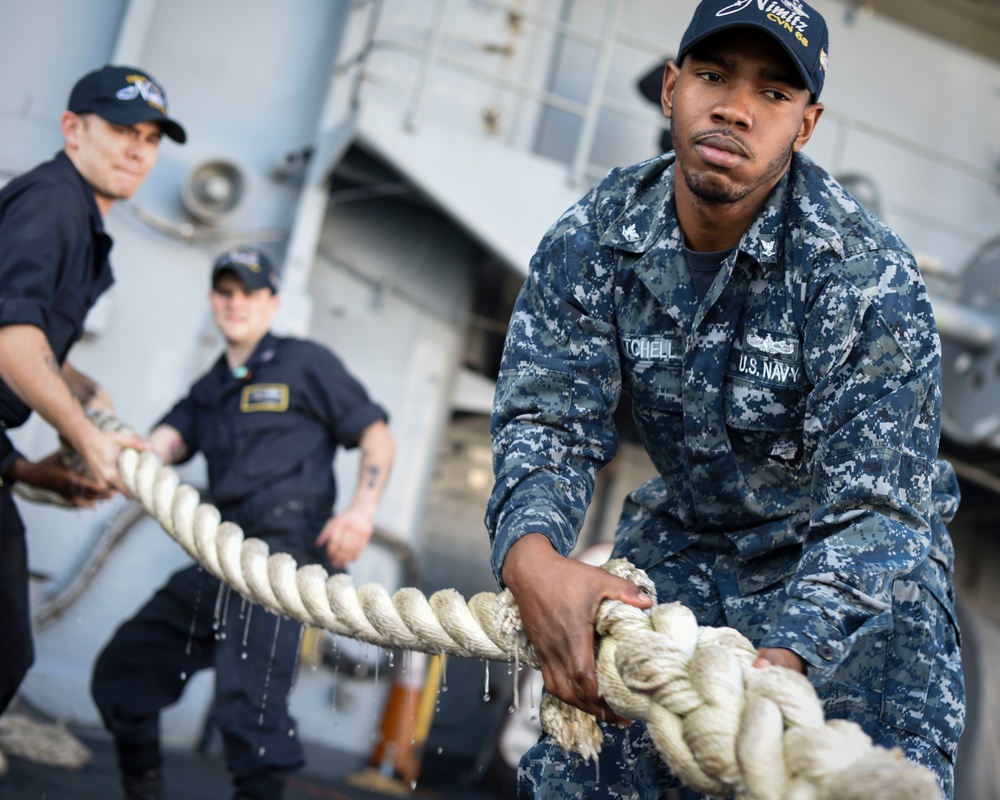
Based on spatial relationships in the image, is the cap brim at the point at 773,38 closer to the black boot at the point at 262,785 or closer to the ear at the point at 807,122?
the ear at the point at 807,122

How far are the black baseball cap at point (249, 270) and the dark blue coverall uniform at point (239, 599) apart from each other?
186 mm

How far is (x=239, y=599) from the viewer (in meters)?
3.43

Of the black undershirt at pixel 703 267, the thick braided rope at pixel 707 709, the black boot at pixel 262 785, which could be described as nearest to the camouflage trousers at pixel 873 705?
the thick braided rope at pixel 707 709

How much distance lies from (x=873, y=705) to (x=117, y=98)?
259 cm

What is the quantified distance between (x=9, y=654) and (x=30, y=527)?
2082 mm

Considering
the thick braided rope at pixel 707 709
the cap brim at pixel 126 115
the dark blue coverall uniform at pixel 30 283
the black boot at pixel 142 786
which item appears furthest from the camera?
the black boot at pixel 142 786

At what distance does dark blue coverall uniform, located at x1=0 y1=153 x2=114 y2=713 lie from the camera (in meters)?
2.87

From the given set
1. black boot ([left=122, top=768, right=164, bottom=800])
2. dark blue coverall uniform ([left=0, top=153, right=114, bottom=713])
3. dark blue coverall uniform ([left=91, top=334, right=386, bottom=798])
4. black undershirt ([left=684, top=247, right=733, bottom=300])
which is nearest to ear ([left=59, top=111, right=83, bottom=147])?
dark blue coverall uniform ([left=0, top=153, right=114, bottom=713])

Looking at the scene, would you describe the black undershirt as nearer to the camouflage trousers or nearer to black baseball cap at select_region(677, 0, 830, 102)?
black baseball cap at select_region(677, 0, 830, 102)

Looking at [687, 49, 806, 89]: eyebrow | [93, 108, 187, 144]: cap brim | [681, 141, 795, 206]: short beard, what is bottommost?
[681, 141, 795, 206]: short beard

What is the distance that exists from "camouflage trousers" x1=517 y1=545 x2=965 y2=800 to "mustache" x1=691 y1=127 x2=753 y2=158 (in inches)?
27.1

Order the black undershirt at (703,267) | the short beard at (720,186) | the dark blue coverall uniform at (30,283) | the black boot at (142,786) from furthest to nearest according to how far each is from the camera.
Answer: the black boot at (142,786) < the dark blue coverall uniform at (30,283) < the black undershirt at (703,267) < the short beard at (720,186)

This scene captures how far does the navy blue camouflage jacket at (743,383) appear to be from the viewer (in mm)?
1593

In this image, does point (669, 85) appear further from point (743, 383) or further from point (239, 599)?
point (239, 599)
